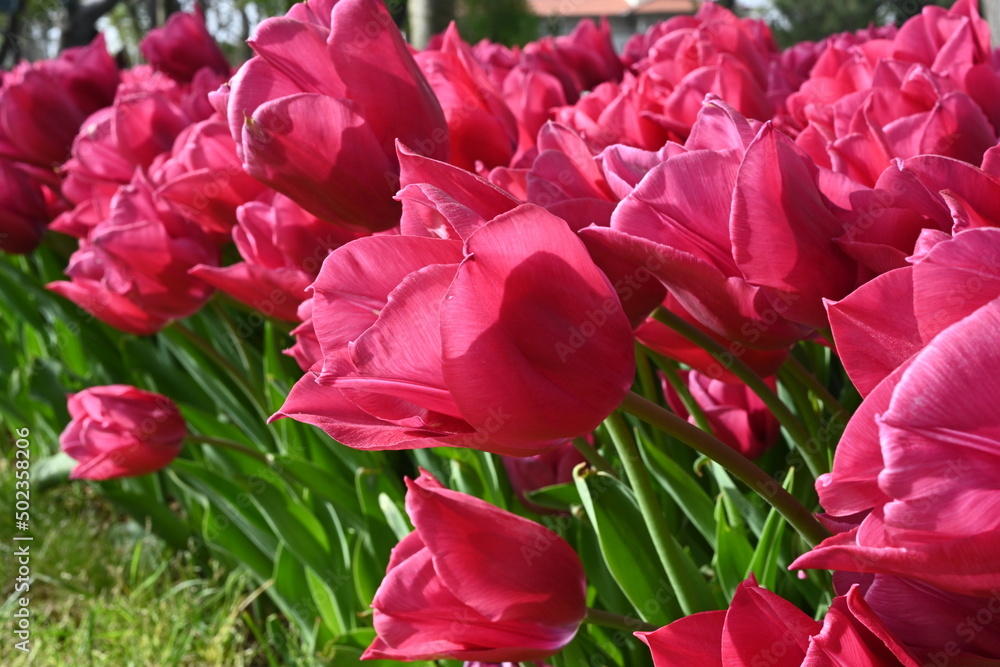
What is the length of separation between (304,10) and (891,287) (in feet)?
1.93

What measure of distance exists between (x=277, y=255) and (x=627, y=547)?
51 centimetres

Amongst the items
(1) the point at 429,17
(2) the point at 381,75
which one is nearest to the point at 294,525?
(2) the point at 381,75

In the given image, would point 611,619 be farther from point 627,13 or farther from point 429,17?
point 627,13

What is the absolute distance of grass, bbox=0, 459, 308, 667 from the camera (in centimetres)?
209

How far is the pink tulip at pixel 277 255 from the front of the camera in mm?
1052

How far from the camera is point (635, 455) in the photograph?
75 cm

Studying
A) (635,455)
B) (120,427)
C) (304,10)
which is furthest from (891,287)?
(120,427)

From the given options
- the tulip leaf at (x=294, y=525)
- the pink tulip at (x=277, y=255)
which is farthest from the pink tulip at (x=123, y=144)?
the pink tulip at (x=277, y=255)

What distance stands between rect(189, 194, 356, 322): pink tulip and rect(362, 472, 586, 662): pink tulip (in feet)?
1.36

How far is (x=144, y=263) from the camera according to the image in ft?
4.51

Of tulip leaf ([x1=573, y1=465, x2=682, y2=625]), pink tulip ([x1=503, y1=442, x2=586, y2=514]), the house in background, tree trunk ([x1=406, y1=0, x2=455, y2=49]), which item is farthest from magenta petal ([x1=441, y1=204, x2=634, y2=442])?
the house in background

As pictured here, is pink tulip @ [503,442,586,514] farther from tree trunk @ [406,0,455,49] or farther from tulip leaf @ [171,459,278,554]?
tree trunk @ [406,0,455,49]

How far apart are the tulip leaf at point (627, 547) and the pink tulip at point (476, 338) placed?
37 cm

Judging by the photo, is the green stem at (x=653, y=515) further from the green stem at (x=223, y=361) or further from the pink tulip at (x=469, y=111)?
the green stem at (x=223, y=361)
